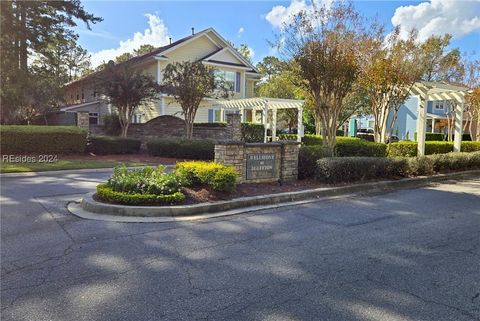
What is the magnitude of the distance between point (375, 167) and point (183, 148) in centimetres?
929

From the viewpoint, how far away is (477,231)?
5.86m

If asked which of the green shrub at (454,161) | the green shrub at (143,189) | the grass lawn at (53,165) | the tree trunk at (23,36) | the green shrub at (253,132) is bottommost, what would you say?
the grass lawn at (53,165)

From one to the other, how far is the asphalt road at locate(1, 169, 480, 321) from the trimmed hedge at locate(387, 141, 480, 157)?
8.41 metres

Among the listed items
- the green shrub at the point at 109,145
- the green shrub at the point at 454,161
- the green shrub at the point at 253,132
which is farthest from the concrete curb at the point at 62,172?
the green shrub at the point at 454,161

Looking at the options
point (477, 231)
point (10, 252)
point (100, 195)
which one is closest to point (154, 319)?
point (10, 252)

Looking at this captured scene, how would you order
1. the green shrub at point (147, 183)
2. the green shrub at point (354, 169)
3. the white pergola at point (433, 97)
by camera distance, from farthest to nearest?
1. the white pergola at point (433, 97)
2. the green shrub at point (354, 169)
3. the green shrub at point (147, 183)

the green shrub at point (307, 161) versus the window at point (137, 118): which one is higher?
the window at point (137, 118)

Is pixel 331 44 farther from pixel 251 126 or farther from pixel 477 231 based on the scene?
pixel 251 126

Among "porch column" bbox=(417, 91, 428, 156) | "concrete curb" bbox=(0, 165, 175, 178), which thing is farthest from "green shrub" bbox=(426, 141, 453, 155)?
"concrete curb" bbox=(0, 165, 175, 178)

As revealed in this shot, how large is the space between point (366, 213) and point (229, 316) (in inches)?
181

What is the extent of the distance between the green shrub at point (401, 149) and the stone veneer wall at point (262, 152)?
726cm

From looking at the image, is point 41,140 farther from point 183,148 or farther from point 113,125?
point 113,125

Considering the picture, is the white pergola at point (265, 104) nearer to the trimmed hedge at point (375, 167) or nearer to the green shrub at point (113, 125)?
the green shrub at point (113, 125)

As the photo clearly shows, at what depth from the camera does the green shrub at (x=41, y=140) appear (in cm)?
1520
